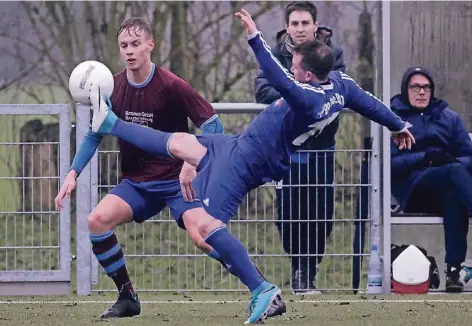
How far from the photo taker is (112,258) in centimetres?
936

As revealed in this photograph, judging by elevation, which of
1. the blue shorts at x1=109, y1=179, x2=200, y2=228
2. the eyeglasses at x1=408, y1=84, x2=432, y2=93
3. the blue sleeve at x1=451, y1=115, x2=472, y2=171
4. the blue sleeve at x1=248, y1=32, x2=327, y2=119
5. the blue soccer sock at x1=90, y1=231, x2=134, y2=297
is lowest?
the blue soccer sock at x1=90, y1=231, x2=134, y2=297

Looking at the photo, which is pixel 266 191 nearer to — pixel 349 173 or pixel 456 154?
pixel 349 173

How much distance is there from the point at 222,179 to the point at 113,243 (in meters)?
1.13

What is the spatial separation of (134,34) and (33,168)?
8.09ft

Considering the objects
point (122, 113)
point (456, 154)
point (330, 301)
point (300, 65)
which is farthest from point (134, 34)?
point (456, 154)

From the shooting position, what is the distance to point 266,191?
38.2 feet

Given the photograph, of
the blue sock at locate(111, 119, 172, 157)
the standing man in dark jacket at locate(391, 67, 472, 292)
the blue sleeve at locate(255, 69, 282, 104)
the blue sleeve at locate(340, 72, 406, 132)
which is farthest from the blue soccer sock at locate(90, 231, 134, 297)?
the standing man in dark jacket at locate(391, 67, 472, 292)

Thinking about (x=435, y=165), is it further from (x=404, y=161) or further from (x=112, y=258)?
(x=112, y=258)

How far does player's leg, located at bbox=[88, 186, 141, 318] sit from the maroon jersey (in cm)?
27

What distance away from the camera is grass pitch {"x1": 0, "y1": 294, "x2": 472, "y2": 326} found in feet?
28.5

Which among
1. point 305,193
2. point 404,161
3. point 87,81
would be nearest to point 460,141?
point 404,161

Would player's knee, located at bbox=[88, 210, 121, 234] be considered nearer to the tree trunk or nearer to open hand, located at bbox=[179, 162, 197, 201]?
open hand, located at bbox=[179, 162, 197, 201]

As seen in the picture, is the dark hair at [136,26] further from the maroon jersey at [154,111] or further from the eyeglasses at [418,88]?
the eyeglasses at [418,88]

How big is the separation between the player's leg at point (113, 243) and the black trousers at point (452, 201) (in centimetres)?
309
